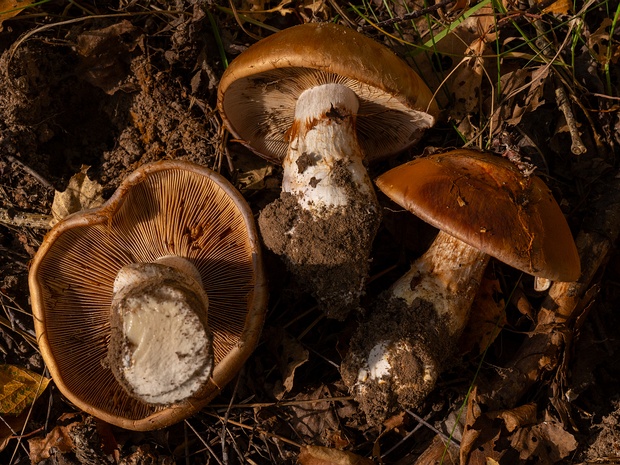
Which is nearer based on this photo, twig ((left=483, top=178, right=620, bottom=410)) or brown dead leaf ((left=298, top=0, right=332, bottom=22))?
twig ((left=483, top=178, right=620, bottom=410))

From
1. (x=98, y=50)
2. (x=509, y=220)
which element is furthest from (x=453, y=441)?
(x=98, y=50)

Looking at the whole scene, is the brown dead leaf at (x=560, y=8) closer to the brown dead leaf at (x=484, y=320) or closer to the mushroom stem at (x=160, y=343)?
the brown dead leaf at (x=484, y=320)

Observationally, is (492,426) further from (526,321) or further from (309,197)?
(309,197)

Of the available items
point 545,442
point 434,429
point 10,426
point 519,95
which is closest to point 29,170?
point 10,426

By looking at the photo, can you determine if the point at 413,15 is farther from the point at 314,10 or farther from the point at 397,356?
the point at 397,356

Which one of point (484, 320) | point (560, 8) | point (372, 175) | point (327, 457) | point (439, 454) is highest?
point (560, 8)

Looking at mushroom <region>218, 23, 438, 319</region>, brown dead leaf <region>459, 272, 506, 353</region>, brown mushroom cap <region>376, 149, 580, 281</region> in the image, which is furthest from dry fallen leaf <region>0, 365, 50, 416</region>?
brown dead leaf <region>459, 272, 506, 353</region>

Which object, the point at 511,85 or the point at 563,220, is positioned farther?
the point at 511,85

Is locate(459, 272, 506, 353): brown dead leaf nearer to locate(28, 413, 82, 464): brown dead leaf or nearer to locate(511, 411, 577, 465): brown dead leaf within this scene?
locate(511, 411, 577, 465): brown dead leaf
